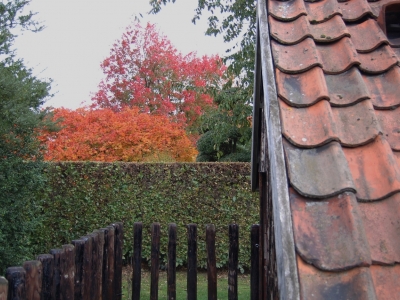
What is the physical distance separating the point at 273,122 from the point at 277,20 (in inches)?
26.3

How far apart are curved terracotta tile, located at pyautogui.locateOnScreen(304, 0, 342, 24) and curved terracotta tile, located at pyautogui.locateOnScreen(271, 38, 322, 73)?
0.72ft

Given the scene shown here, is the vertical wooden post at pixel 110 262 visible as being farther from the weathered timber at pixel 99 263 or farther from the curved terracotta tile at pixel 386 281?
the curved terracotta tile at pixel 386 281

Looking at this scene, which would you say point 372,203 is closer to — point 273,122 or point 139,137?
point 273,122

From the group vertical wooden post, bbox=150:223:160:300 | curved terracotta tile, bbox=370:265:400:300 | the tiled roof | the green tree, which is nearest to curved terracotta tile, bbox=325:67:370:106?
the tiled roof

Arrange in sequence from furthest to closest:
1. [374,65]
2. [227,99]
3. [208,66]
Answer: [208,66] < [227,99] < [374,65]

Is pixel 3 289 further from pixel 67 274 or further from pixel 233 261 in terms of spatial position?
pixel 233 261

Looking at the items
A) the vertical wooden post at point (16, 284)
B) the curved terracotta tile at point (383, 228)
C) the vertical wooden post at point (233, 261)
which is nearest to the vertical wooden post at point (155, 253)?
the vertical wooden post at point (233, 261)

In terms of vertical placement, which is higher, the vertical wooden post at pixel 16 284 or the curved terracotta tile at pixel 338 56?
the curved terracotta tile at pixel 338 56

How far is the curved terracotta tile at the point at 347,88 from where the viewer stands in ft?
4.68

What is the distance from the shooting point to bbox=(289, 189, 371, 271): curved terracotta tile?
101cm

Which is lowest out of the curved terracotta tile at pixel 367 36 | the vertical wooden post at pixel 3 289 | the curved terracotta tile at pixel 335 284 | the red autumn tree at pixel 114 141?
the vertical wooden post at pixel 3 289

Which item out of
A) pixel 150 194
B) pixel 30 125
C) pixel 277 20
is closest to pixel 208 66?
pixel 150 194

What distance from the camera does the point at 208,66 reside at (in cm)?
2248

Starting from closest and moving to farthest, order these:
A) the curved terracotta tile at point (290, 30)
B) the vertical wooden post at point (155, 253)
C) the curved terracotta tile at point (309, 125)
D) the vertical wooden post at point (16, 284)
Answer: the curved terracotta tile at point (309, 125) → the curved terracotta tile at point (290, 30) → the vertical wooden post at point (16, 284) → the vertical wooden post at point (155, 253)
